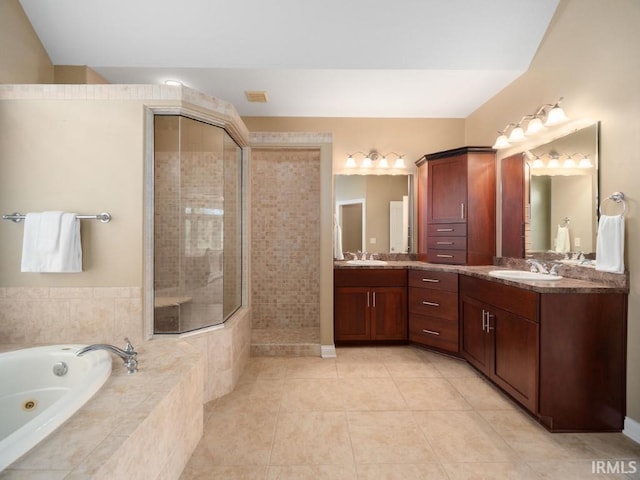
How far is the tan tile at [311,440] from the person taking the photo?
168cm

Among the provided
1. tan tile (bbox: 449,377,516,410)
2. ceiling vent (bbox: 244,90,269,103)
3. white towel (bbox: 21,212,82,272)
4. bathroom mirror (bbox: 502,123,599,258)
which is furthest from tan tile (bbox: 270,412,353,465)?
ceiling vent (bbox: 244,90,269,103)

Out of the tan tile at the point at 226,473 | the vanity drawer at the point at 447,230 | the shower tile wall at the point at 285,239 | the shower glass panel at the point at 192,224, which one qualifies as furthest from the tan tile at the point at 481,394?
the shower glass panel at the point at 192,224

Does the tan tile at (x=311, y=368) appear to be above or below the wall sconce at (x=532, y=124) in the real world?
below

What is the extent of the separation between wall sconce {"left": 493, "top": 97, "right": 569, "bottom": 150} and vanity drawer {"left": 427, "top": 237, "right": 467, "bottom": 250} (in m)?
0.99

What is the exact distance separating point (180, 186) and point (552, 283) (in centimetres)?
269

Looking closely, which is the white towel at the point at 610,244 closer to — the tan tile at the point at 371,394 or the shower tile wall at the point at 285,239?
the tan tile at the point at 371,394

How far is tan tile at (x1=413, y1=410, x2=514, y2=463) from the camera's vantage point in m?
1.71

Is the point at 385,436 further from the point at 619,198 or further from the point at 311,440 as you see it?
the point at 619,198

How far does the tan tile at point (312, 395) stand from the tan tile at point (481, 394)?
954 mm

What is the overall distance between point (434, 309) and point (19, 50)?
4.21 m

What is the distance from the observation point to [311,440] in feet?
6.02

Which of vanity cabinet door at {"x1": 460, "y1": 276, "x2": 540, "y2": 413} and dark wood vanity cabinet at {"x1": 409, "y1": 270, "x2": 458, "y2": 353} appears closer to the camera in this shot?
vanity cabinet door at {"x1": 460, "y1": 276, "x2": 540, "y2": 413}

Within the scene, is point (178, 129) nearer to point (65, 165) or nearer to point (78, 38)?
point (65, 165)

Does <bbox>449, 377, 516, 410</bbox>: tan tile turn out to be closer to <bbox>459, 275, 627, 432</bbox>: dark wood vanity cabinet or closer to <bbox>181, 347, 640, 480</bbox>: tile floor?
<bbox>181, 347, 640, 480</bbox>: tile floor
